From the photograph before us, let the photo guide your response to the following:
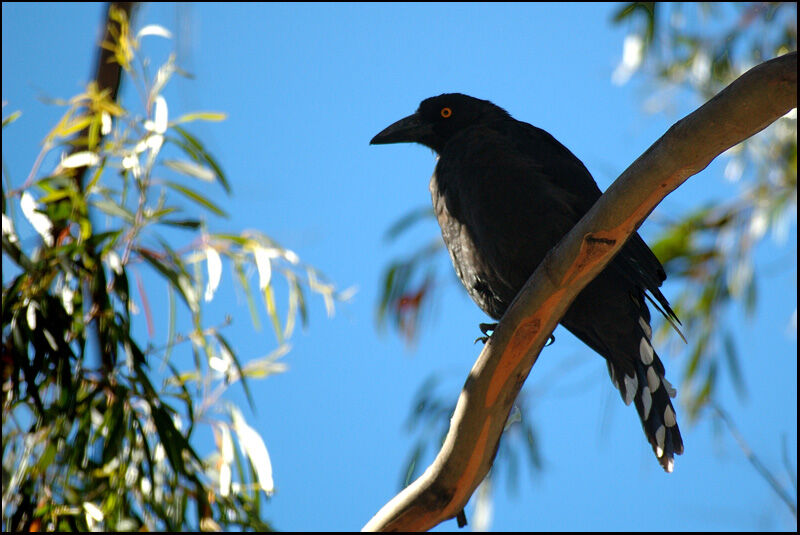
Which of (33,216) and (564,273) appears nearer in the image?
(564,273)

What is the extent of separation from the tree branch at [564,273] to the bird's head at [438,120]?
157 centimetres

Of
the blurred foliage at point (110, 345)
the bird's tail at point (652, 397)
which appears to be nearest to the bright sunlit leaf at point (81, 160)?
the blurred foliage at point (110, 345)

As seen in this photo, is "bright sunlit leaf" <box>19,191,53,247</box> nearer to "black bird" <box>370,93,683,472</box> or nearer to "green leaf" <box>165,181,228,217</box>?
"green leaf" <box>165,181,228,217</box>

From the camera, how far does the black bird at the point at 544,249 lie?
273 centimetres

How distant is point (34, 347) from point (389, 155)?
26.2m

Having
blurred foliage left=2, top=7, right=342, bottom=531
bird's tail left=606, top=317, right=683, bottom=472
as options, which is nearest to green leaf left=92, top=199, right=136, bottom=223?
blurred foliage left=2, top=7, right=342, bottom=531

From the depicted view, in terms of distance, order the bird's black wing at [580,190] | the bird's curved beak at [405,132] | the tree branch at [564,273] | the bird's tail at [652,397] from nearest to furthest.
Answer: the tree branch at [564,273] → the bird's black wing at [580,190] → the bird's tail at [652,397] → the bird's curved beak at [405,132]

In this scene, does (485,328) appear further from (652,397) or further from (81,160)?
(81,160)

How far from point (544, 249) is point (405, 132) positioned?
1.15m

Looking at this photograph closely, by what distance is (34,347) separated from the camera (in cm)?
280

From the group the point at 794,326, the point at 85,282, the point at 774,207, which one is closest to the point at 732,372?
the point at 794,326

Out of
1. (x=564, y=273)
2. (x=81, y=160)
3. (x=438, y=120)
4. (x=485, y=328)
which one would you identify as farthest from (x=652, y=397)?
(x=81, y=160)

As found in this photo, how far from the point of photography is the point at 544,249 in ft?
9.02

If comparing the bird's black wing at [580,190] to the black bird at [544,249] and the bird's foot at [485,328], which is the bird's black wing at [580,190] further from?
the bird's foot at [485,328]
